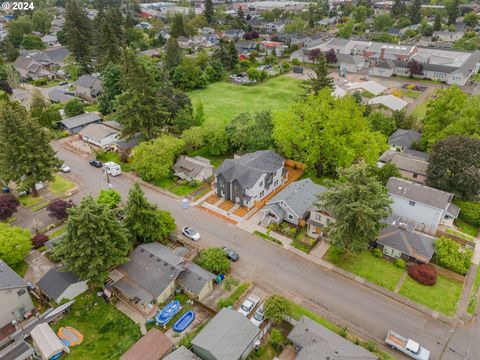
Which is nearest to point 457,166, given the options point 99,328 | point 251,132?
point 251,132

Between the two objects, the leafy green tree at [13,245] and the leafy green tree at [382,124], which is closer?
the leafy green tree at [13,245]

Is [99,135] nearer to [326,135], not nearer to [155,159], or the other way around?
[155,159]

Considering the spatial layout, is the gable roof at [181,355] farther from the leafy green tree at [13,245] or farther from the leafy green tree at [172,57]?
the leafy green tree at [172,57]

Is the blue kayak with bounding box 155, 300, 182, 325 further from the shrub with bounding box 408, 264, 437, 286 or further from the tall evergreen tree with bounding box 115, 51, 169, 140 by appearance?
the tall evergreen tree with bounding box 115, 51, 169, 140

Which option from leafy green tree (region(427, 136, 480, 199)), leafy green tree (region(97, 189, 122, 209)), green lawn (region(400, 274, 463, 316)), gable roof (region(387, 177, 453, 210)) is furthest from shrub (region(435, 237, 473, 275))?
leafy green tree (region(97, 189, 122, 209))

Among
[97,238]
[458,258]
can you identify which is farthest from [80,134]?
[458,258]

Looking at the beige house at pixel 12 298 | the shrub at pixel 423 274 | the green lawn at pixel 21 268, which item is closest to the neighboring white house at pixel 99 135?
the green lawn at pixel 21 268
